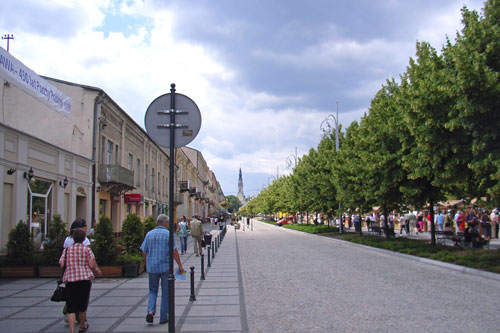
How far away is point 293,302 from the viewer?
29.2ft

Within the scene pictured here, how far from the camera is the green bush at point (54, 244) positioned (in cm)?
1290

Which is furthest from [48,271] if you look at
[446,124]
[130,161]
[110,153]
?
[130,161]

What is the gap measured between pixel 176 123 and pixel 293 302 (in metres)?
4.63

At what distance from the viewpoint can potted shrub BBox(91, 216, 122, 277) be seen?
508 inches

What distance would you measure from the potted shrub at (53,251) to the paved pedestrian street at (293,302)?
0.48 metres

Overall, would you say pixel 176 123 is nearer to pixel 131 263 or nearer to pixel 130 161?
pixel 131 263

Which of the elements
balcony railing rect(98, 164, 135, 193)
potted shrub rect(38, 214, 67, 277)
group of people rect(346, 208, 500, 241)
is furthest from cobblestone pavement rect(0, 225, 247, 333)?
group of people rect(346, 208, 500, 241)

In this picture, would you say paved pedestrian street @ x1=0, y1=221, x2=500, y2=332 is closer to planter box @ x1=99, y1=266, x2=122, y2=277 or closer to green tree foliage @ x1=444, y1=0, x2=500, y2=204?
planter box @ x1=99, y1=266, x2=122, y2=277

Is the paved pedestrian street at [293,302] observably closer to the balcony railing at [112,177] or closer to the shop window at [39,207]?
the shop window at [39,207]

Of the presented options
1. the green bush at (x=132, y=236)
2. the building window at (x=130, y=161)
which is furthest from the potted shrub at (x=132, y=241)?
the building window at (x=130, y=161)

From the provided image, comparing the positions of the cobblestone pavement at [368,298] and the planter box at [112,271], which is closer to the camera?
the cobblestone pavement at [368,298]

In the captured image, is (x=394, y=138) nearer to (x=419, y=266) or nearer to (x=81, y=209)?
(x=419, y=266)

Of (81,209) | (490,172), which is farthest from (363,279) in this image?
(81,209)

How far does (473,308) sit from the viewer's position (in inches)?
328
